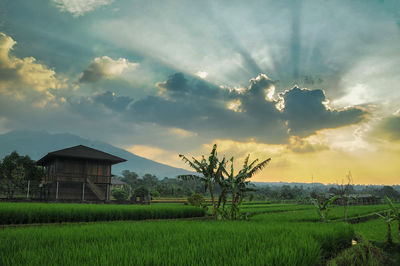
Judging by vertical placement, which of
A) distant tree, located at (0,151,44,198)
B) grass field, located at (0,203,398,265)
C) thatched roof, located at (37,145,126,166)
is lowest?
grass field, located at (0,203,398,265)

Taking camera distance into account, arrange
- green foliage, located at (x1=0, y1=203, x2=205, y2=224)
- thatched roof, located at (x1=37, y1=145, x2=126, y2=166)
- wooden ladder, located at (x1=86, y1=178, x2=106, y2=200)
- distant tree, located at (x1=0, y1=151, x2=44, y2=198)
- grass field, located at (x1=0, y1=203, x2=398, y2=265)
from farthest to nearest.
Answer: distant tree, located at (x1=0, y1=151, x2=44, y2=198)
wooden ladder, located at (x1=86, y1=178, x2=106, y2=200)
thatched roof, located at (x1=37, y1=145, x2=126, y2=166)
green foliage, located at (x1=0, y1=203, x2=205, y2=224)
grass field, located at (x1=0, y1=203, x2=398, y2=265)

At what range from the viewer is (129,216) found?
58.6ft

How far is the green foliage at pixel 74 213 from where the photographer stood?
1365cm

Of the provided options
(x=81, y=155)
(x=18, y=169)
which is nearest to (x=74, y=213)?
(x=81, y=155)

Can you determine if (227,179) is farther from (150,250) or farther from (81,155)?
(81,155)

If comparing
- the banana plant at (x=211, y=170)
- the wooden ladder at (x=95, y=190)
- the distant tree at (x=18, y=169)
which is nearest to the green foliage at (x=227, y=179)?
the banana plant at (x=211, y=170)

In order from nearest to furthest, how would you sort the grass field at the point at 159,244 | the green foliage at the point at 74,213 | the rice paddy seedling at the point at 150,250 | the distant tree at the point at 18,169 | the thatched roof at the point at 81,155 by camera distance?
the rice paddy seedling at the point at 150,250 → the grass field at the point at 159,244 → the green foliage at the point at 74,213 → the thatched roof at the point at 81,155 → the distant tree at the point at 18,169

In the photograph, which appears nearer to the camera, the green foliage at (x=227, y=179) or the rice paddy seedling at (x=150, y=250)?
the rice paddy seedling at (x=150, y=250)

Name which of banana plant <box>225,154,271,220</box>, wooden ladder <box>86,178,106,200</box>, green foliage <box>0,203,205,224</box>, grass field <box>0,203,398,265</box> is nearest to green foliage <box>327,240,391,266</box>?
grass field <box>0,203,398,265</box>

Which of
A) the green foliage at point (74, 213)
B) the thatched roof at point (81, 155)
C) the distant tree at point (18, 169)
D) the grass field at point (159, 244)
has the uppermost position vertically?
the thatched roof at point (81, 155)

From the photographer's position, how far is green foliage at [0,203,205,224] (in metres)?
13.6

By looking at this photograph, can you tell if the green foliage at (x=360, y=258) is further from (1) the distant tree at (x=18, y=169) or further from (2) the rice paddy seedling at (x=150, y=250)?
(1) the distant tree at (x=18, y=169)

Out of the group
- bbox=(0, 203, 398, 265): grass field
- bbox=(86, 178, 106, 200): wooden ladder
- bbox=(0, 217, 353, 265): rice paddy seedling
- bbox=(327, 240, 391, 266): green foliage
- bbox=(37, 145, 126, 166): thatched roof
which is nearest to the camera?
bbox=(0, 217, 353, 265): rice paddy seedling

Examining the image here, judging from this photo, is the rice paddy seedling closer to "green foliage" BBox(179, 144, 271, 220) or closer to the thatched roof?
"green foliage" BBox(179, 144, 271, 220)
